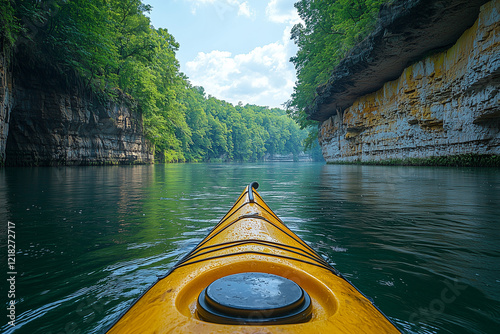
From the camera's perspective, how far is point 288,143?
3780 inches

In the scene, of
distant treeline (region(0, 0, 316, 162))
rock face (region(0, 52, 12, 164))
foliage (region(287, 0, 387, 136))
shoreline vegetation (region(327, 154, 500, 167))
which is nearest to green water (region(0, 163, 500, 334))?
shoreline vegetation (region(327, 154, 500, 167))

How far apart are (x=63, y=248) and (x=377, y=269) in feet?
10.9

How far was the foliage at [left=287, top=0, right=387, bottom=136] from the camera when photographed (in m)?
17.1

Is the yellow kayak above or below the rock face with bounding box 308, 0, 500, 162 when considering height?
below

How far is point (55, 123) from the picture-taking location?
15.9 m

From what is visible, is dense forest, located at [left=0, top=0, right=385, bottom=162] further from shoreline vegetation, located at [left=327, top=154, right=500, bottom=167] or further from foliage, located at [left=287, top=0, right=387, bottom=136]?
shoreline vegetation, located at [left=327, top=154, right=500, bottom=167]

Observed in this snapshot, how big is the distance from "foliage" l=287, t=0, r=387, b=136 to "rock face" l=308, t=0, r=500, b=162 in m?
2.40

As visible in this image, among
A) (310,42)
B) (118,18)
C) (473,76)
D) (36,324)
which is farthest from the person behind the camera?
(310,42)

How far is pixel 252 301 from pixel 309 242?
7.97 ft

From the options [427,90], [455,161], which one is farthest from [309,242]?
[427,90]

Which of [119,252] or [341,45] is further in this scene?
[341,45]

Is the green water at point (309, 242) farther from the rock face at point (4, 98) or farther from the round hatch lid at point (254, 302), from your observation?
the rock face at point (4, 98)

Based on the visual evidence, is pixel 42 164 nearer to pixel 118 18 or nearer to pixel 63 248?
pixel 118 18

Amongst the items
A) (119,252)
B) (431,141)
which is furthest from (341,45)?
(119,252)
